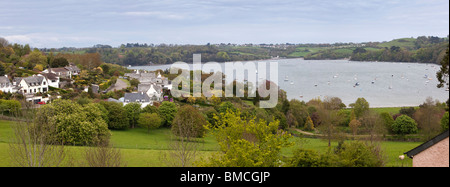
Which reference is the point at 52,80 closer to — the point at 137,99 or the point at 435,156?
the point at 137,99

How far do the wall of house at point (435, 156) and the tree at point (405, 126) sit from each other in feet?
76.8

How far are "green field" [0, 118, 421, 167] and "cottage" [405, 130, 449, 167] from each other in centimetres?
561

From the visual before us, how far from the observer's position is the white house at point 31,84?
3438 cm

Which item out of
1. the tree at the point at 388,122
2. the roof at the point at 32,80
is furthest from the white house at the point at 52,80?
the tree at the point at 388,122

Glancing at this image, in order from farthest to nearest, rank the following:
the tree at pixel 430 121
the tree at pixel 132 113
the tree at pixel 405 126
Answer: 1. the tree at pixel 132 113
2. the tree at pixel 405 126
3. the tree at pixel 430 121

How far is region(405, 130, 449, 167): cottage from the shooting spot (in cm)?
592

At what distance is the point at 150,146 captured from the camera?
2072cm

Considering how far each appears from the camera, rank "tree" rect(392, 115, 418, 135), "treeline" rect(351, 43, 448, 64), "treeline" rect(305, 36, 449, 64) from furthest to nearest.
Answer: "treeline" rect(305, 36, 449, 64)
"treeline" rect(351, 43, 448, 64)
"tree" rect(392, 115, 418, 135)

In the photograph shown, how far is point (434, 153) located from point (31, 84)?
120 ft

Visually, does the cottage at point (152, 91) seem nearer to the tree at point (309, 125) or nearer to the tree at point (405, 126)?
the tree at point (309, 125)

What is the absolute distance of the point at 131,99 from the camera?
33.7m

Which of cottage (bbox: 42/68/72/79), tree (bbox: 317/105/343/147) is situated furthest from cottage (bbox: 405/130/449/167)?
cottage (bbox: 42/68/72/79)

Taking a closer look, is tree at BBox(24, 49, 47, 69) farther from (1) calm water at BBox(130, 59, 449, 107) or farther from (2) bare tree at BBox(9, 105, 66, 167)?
(2) bare tree at BBox(9, 105, 66, 167)
